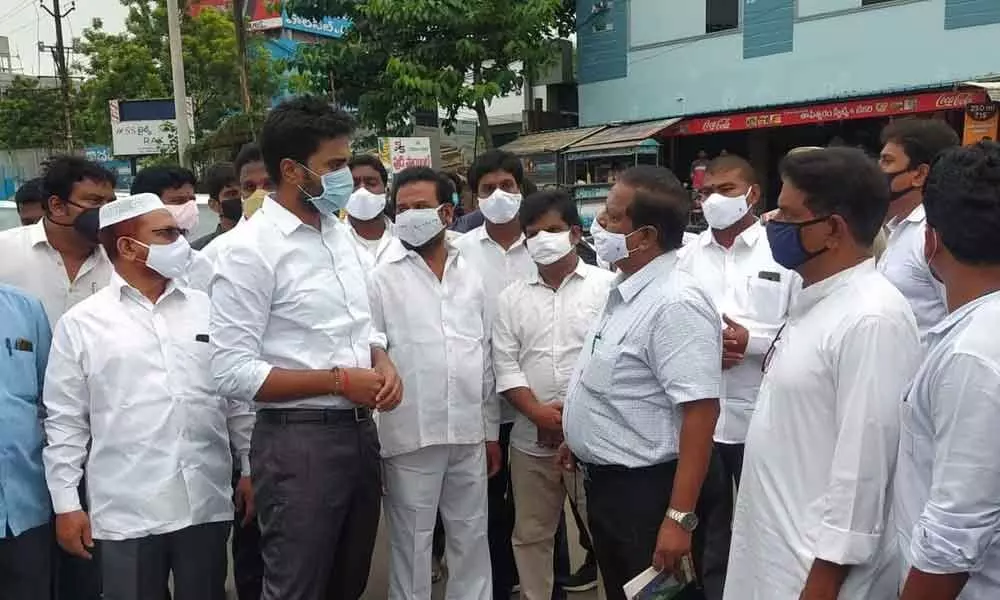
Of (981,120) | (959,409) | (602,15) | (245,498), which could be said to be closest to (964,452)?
(959,409)

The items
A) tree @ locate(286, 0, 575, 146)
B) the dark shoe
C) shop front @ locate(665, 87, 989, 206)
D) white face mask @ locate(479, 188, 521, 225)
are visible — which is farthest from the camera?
tree @ locate(286, 0, 575, 146)

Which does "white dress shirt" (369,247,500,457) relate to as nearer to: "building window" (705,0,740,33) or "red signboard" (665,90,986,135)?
"red signboard" (665,90,986,135)

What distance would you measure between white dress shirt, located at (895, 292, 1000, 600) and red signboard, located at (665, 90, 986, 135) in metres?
10.1

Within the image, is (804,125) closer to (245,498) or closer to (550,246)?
(550,246)

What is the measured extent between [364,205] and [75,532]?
236cm

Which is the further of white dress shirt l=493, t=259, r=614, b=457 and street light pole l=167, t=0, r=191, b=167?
street light pole l=167, t=0, r=191, b=167

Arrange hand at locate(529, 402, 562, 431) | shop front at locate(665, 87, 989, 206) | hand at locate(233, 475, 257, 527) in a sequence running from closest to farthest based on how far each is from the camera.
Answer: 1. hand at locate(233, 475, 257, 527)
2. hand at locate(529, 402, 562, 431)
3. shop front at locate(665, 87, 989, 206)

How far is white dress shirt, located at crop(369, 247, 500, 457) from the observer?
3078mm

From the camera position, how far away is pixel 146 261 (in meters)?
2.69

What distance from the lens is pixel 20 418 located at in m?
2.68

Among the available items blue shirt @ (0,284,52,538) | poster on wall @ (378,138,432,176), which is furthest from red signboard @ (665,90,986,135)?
blue shirt @ (0,284,52,538)

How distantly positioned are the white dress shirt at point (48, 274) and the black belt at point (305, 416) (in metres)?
1.43

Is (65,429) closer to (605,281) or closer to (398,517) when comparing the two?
(398,517)

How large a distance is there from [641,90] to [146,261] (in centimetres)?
1422
